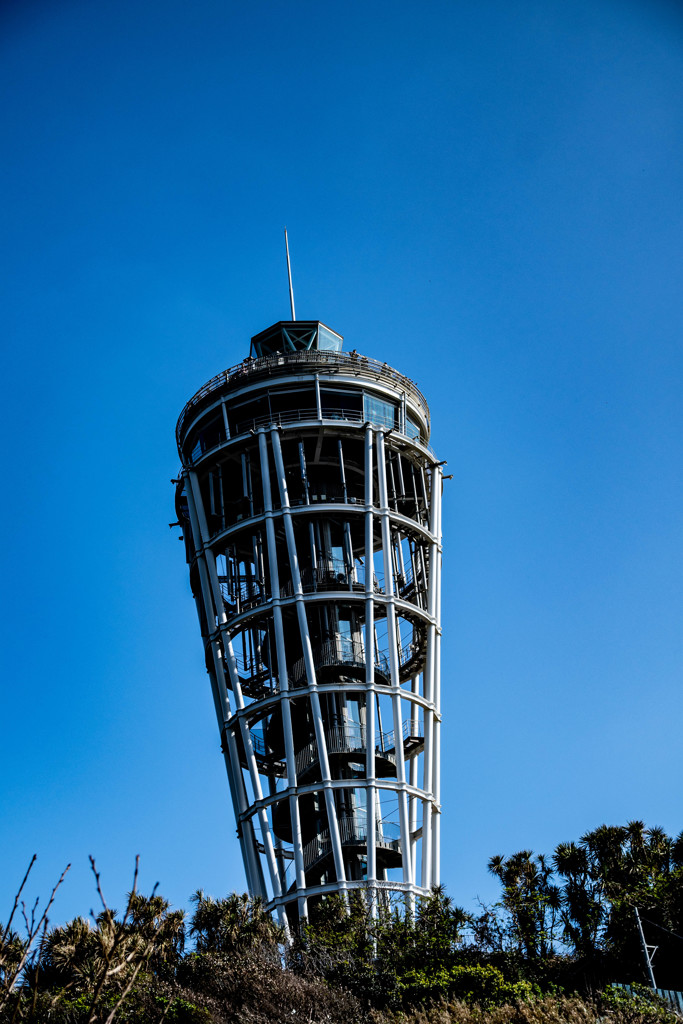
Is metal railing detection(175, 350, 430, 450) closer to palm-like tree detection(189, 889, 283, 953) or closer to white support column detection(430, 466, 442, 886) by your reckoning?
white support column detection(430, 466, 442, 886)

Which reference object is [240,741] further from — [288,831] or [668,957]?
[668,957]

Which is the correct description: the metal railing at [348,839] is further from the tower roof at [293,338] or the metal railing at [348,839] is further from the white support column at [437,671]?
the tower roof at [293,338]

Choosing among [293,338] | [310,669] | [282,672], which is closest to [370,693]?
[310,669]

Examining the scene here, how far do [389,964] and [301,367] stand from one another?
25.8 meters

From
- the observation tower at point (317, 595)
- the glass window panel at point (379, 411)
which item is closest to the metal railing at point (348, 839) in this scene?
the observation tower at point (317, 595)

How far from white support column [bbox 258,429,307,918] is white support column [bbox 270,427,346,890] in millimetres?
563

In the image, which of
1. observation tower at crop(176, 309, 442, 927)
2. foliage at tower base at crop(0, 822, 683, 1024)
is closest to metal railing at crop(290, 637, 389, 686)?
observation tower at crop(176, 309, 442, 927)

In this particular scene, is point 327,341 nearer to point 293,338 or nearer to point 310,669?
point 293,338

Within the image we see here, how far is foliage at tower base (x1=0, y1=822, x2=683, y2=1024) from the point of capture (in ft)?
81.1

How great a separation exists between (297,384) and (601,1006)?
94.8 feet

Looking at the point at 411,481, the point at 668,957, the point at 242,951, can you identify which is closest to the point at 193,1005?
the point at 242,951

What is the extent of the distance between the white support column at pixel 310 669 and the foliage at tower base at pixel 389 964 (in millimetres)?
2819

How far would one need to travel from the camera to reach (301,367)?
47.2 m

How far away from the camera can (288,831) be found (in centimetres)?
4147
